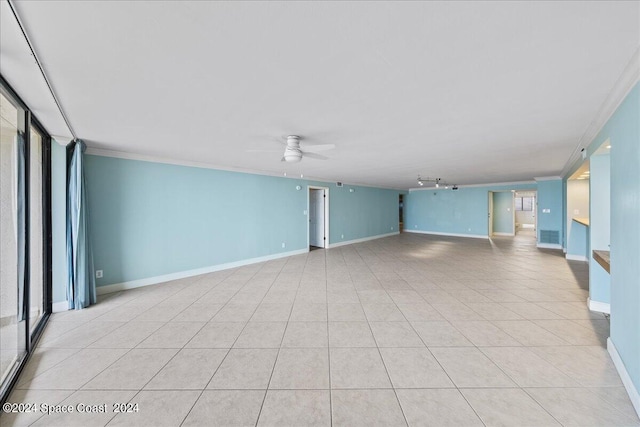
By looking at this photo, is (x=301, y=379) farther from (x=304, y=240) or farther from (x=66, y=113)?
(x=304, y=240)

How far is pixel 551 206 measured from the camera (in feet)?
24.9

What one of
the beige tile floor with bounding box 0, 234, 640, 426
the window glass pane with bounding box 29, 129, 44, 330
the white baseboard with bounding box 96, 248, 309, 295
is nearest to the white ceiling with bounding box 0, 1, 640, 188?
the window glass pane with bounding box 29, 129, 44, 330

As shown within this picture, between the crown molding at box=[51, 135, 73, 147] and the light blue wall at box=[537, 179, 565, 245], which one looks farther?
the light blue wall at box=[537, 179, 565, 245]

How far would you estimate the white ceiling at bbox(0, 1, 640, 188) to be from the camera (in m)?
1.18

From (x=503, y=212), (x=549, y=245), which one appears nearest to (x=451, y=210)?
(x=503, y=212)

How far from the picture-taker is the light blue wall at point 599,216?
3120 millimetres

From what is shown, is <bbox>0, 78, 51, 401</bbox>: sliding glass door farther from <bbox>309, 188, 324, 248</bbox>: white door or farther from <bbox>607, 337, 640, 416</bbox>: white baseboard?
<bbox>309, 188, 324, 248</bbox>: white door

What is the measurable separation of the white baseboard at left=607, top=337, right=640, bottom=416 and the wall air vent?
7054mm

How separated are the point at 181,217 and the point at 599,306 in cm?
662

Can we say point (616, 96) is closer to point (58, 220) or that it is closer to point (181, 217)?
point (181, 217)

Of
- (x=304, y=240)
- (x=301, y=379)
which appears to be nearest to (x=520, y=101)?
(x=301, y=379)

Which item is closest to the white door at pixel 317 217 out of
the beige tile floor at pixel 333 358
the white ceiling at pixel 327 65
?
the beige tile floor at pixel 333 358

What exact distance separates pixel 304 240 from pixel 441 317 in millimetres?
4723

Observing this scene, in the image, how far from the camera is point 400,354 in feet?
7.38
